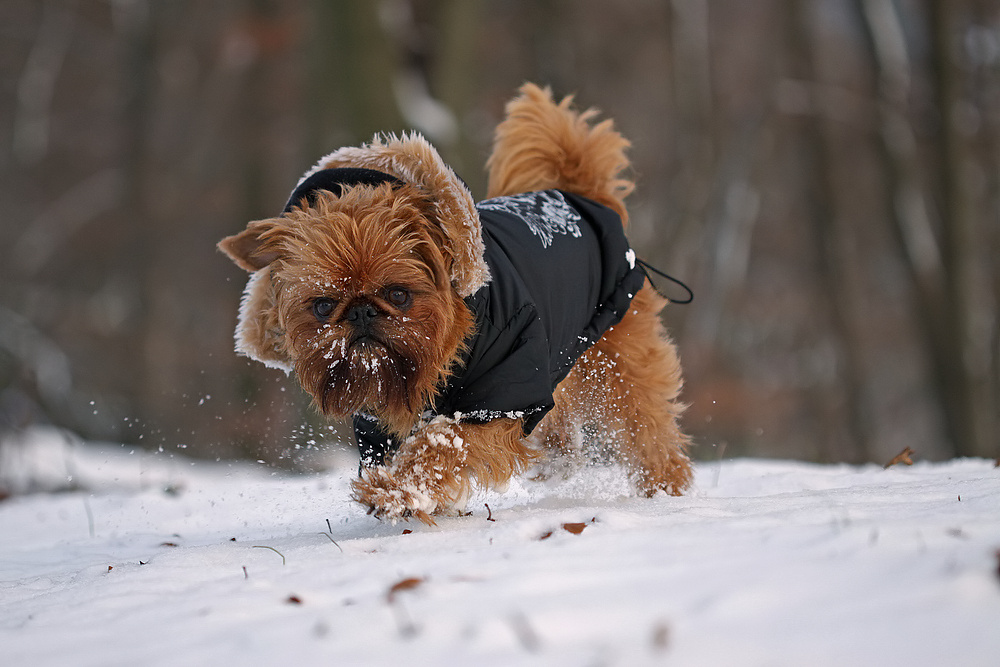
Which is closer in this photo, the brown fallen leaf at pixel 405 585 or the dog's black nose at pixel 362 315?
the brown fallen leaf at pixel 405 585

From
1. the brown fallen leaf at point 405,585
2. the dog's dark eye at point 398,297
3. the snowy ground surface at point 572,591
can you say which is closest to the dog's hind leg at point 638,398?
the snowy ground surface at point 572,591

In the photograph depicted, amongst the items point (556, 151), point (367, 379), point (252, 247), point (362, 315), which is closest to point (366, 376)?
point (367, 379)

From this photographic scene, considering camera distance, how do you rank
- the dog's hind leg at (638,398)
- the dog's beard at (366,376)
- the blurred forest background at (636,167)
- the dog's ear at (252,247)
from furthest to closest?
the blurred forest background at (636,167) < the dog's hind leg at (638,398) < the dog's ear at (252,247) < the dog's beard at (366,376)

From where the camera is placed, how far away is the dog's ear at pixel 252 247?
3.37m

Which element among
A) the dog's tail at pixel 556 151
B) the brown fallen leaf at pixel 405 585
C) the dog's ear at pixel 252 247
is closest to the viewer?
the brown fallen leaf at pixel 405 585

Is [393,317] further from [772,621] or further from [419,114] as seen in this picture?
[419,114]

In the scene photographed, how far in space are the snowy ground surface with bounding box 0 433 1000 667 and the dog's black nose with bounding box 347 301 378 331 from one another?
814 mm

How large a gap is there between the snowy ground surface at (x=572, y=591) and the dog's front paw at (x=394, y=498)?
98 mm

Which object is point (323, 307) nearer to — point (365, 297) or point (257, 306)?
point (365, 297)

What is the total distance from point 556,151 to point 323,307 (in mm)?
1941

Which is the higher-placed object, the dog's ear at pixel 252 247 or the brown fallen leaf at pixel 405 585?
the dog's ear at pixel 252 247

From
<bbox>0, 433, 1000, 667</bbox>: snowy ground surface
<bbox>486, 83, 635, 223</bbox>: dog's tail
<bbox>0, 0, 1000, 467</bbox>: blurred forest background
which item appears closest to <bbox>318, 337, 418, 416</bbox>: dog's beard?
<bbox>0, 433, 1000, 667</bbox>: snowy ground surface

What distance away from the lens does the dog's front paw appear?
10.6ft

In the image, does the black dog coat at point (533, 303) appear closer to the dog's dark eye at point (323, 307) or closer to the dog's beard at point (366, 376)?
the dog's beard at point (366, 376)
